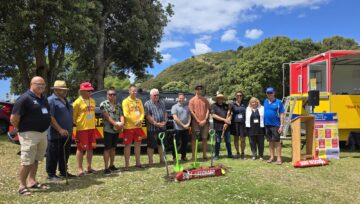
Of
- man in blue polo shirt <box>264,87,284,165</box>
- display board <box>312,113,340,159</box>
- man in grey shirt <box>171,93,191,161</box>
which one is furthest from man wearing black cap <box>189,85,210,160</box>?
display board <box>312,113,340,159</box>

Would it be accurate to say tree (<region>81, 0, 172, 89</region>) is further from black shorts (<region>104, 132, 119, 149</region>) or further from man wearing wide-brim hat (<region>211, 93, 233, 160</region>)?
black shorts (<region>104, 132, 119, 149</region>)

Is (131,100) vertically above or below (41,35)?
below

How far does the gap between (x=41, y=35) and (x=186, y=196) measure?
35.2 ft

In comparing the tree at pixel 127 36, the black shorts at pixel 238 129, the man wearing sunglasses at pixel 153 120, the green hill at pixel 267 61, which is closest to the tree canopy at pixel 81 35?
the tree at pixel 127 36

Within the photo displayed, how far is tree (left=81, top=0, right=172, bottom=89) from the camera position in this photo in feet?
74.7

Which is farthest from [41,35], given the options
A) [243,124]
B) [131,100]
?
[243,124]

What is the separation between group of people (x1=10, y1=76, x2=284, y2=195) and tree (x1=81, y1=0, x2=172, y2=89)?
13.6m

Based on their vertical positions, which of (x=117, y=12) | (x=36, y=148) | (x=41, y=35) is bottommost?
(x=36, y=148)

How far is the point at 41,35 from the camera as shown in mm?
14805

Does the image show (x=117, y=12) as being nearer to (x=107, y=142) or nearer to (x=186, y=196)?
(x=107, y=142)

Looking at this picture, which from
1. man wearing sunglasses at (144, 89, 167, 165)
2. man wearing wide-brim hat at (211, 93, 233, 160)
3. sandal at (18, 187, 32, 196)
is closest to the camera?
sandal at (18, 187, 32, 196)

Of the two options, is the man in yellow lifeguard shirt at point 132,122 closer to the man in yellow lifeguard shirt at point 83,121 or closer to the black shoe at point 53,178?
the man in yellow lifeguard shirt at point 83,121

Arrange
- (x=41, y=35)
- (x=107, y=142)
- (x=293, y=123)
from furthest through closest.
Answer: (x=41, y=35), (x=293, y=123), (x=107, y=142)

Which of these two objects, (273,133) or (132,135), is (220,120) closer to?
(273,133)
